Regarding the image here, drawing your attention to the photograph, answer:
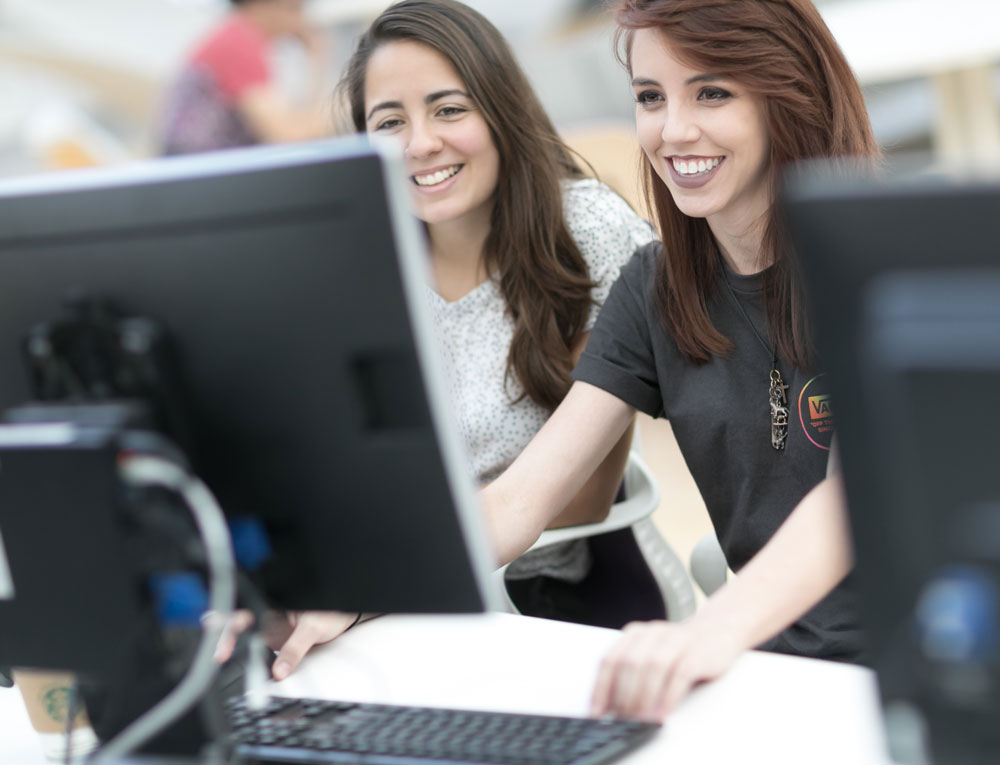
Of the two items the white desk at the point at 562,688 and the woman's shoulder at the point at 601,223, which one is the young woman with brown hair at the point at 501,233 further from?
the white desk at the point at 562,688

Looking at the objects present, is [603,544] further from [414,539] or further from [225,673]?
[414,539]

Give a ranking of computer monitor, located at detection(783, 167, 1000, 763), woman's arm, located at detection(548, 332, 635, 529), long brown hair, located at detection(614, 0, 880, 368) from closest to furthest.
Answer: computer monitor, located at detection(783, 167, 1000, 763), long brown hair, located at detection(614, 0, 880, 368), woman's arm, located at detection(548, 332, 635, 529)

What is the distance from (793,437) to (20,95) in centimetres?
642

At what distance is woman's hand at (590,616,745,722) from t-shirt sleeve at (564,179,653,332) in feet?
2.45

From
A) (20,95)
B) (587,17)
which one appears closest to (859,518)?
(587,17)

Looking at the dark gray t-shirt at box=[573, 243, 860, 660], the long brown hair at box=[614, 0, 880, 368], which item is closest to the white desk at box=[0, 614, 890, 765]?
the dark gray t-shirt at box=[573, 243, 860, 660]

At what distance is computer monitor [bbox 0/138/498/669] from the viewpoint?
689 mm

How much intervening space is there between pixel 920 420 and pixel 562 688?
50 cm

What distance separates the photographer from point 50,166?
12.7ft

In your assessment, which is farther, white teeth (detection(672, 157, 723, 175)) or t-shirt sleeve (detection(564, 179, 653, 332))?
t-shirt sleeve (detection(564, 179, 653, 332))

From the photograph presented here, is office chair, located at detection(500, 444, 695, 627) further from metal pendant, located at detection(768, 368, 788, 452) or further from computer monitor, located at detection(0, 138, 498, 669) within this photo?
computer monitor, located at detection(0, 138, 498, 669)

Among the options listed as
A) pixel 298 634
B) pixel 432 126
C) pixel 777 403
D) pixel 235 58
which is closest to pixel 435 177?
pixel 432 126

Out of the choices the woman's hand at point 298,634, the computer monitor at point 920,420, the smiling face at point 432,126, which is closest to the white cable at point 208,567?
the woman's hand at point 298,634

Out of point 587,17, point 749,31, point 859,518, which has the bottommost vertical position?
point 859,518
